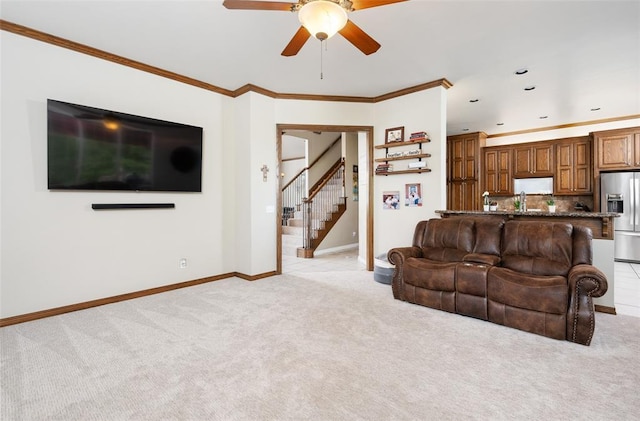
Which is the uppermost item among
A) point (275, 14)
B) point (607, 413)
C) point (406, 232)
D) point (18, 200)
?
point (275, 14)

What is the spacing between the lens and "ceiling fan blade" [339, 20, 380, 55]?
87.0 inches

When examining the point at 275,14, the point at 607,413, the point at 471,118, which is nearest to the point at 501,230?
the point at 607,413

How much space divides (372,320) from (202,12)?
3.36 m

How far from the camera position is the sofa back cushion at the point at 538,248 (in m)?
2.99

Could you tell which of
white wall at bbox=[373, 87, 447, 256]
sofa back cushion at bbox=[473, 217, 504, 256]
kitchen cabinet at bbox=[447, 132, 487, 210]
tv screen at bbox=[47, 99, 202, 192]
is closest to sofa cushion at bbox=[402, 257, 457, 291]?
sofa back cushion at bbox=[473, 217, 504, 256]

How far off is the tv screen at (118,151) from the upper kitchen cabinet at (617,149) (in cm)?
752

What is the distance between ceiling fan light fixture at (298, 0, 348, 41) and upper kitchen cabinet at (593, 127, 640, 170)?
22.2 ft

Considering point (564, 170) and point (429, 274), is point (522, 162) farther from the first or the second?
point (429, 274)

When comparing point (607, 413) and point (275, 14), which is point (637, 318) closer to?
point (607, 413)

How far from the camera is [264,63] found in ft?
12.6

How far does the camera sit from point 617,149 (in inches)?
233

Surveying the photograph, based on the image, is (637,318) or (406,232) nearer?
(637,318)

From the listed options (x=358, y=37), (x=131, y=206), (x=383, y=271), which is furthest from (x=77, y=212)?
(x=383, y=271)

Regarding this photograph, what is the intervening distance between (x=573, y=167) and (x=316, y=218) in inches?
224
